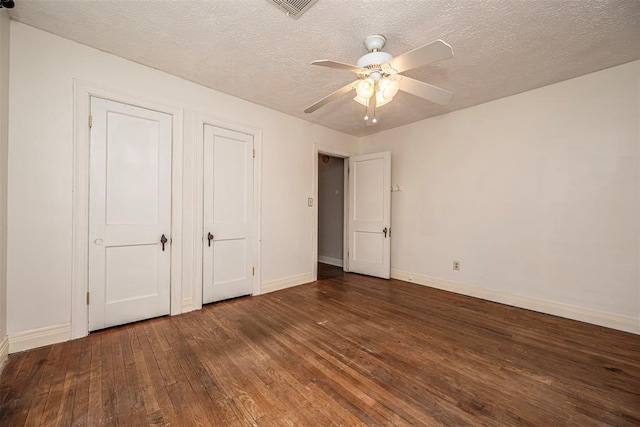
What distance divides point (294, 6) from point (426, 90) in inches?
47.0

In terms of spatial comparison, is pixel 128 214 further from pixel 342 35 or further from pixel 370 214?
pixel 370 214

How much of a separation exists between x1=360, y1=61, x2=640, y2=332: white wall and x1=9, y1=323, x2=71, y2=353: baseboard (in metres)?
4.21

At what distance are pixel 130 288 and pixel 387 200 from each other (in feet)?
11.9

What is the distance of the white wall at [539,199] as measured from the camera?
101 inches

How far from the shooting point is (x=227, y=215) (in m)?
3.28

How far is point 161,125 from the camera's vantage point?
9.00 feet

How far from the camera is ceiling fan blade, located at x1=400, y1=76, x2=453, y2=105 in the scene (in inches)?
81.4

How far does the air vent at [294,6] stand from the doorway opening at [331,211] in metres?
3.68

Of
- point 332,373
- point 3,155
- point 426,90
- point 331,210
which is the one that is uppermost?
point 426,90

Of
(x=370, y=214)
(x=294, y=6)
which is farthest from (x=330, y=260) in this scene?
(x=294, y=6)

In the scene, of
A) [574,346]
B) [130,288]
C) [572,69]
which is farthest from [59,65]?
[574,346]

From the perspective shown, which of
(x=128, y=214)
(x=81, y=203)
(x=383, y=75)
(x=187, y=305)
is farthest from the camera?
(x=187, y=305)

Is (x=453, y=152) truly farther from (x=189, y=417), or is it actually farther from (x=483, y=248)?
(x=189, y=417)

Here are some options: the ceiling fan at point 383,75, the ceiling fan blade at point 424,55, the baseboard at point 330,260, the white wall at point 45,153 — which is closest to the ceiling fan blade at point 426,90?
the ceiling fan at point 383,75
